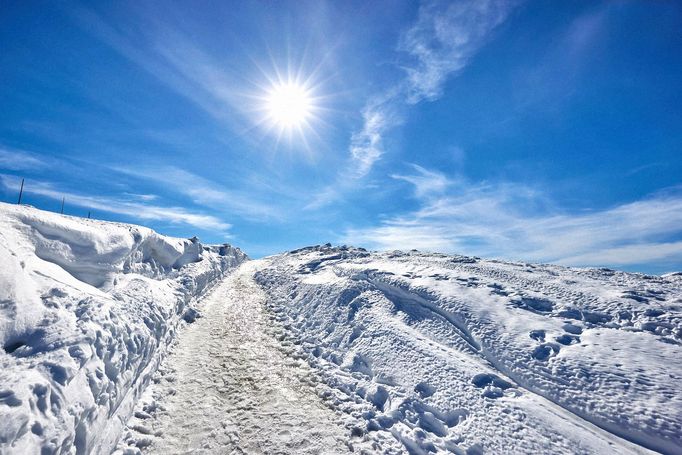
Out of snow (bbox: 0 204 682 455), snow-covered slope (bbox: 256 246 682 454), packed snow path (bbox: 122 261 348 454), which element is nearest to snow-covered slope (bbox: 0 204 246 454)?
snow (bbox: 0 204 682 455)

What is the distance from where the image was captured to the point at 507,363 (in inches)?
351

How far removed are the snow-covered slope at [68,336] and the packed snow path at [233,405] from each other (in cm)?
68

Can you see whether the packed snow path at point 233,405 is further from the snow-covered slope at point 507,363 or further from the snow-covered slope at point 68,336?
the snow-covered slope at point 507,363

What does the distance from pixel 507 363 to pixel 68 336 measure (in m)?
10.8

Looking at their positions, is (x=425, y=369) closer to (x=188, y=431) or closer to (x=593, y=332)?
(x=593, y=332)

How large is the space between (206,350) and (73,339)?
605 centimetres

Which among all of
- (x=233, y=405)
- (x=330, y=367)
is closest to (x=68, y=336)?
(x=233, y=405)

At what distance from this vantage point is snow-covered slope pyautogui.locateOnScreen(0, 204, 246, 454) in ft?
14.8

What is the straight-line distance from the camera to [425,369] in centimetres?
919

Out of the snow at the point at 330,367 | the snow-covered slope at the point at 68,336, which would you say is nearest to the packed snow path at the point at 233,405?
the snow at the point at 330,367

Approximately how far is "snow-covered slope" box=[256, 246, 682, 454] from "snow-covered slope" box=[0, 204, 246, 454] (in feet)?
17.5

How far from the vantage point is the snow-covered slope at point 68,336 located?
178 inches

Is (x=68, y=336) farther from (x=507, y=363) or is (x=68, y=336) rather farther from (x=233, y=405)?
(x=507, y=363)

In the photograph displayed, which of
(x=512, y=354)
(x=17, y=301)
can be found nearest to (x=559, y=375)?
(x=512, y=354)
